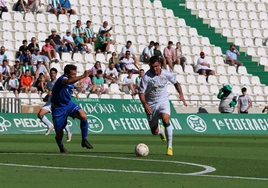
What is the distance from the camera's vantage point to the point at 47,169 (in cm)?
751

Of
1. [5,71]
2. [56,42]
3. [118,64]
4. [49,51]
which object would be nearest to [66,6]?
[56,42]

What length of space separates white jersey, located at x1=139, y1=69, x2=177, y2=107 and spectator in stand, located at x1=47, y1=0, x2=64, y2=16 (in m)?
16.6

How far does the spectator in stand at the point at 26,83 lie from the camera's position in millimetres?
20875

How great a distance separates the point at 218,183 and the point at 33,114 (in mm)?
13474

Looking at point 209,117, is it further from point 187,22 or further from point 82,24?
point 187,22

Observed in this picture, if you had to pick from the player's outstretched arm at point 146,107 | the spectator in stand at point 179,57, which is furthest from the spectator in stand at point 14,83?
the player's outstretched arm at point 146,107

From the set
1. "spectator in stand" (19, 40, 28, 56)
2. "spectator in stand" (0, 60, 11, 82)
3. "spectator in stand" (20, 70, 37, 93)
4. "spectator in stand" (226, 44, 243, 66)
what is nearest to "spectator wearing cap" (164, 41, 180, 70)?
"spectator in stand" (226, 44, 243, 66)

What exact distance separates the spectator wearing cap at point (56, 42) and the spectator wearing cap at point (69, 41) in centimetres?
30

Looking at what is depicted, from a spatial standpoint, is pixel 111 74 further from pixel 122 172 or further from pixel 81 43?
pixel 122 172

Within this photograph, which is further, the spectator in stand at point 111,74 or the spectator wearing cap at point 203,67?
the spectator wearing cap at point 203,67

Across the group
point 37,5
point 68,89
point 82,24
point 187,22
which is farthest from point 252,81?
point 68,89

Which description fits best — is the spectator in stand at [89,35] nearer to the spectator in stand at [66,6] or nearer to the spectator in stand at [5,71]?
the spectator in stand at [66,6]

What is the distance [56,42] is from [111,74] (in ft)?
10.5

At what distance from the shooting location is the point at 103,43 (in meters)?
25.0
